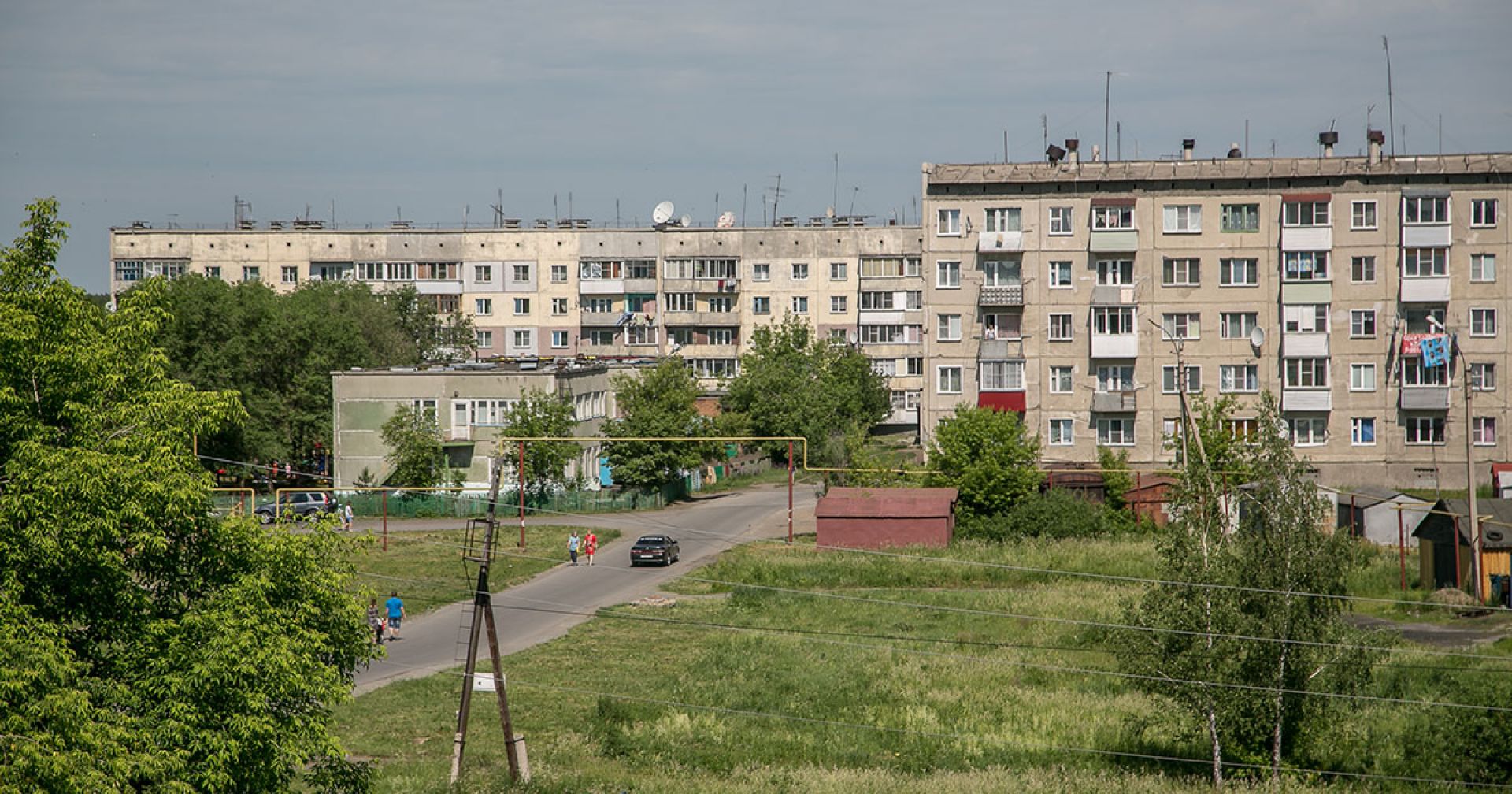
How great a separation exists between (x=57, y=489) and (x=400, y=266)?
86.6 meters

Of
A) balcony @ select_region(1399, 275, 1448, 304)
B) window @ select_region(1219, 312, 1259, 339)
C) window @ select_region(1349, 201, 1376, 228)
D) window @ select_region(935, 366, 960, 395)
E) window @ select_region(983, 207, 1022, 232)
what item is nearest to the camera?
balcony @ select_region(1399, 275, 1448, 304)

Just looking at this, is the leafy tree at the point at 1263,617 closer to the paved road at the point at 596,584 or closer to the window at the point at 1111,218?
the paved road at the point at 596,584

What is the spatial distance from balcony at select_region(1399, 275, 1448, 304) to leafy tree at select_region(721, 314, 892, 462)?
25608mm

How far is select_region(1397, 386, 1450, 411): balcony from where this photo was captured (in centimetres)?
6228

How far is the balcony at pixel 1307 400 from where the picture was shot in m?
63.1

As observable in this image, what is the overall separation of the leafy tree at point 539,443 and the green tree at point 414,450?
2.91 metres

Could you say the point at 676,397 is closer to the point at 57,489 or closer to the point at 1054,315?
the point at 1054,315

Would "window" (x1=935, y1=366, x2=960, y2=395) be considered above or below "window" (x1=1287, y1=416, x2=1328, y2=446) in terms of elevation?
above

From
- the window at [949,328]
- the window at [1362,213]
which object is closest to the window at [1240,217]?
the window at [1362,213]

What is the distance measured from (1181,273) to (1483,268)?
42.1 ft

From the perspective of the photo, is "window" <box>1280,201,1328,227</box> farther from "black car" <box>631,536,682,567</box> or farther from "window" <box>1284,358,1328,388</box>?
"black car" <box>631,536,682,567</box>

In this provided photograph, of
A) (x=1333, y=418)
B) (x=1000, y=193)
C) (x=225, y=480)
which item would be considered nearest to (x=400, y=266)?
(x=225, y=480)

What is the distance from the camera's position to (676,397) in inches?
2692

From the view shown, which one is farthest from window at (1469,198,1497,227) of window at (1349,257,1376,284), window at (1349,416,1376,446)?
window at (1349,416,1376,446)
